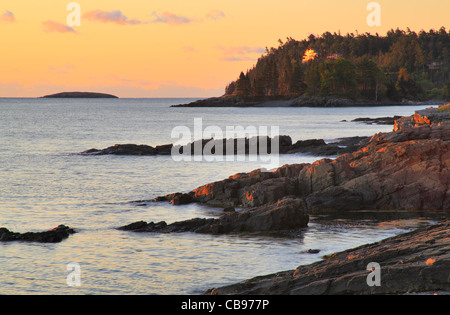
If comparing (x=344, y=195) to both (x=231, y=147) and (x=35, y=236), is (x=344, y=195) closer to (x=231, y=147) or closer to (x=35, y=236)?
(x=35, y=236)

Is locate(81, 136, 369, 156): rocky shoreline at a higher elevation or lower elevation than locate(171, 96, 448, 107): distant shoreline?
lower

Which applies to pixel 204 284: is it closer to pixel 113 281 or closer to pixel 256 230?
pixel 113 281

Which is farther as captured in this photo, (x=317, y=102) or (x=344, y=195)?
(x=317, y=102)

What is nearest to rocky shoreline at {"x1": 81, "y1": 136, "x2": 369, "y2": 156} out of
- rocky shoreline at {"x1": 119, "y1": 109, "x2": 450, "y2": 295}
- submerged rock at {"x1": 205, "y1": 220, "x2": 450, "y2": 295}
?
rocky shoreline at {"x1": 119, "y1": 109, "x2": 450, "y2": 295}

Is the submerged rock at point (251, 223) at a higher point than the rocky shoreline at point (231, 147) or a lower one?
lower

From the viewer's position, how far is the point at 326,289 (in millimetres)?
10820

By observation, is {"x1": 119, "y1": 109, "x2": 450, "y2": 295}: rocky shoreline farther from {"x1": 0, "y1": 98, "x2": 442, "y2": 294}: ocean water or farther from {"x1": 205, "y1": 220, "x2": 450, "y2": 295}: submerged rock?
{"x1": 0, "y1": 98, "x2": 442, "y2": 294}: ocean water

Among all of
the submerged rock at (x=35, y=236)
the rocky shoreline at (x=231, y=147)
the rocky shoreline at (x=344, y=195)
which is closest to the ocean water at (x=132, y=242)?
the submerged rock at (x=35, y=236)

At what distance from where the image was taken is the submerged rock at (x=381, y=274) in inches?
406

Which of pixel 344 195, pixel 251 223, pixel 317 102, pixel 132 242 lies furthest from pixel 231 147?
pixel 317 102

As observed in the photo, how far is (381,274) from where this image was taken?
35.3ft

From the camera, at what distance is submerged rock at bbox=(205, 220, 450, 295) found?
10.3 m

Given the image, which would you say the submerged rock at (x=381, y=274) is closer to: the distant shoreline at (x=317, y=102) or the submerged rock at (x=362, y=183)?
the submerged rock at (x=362, y=183)
